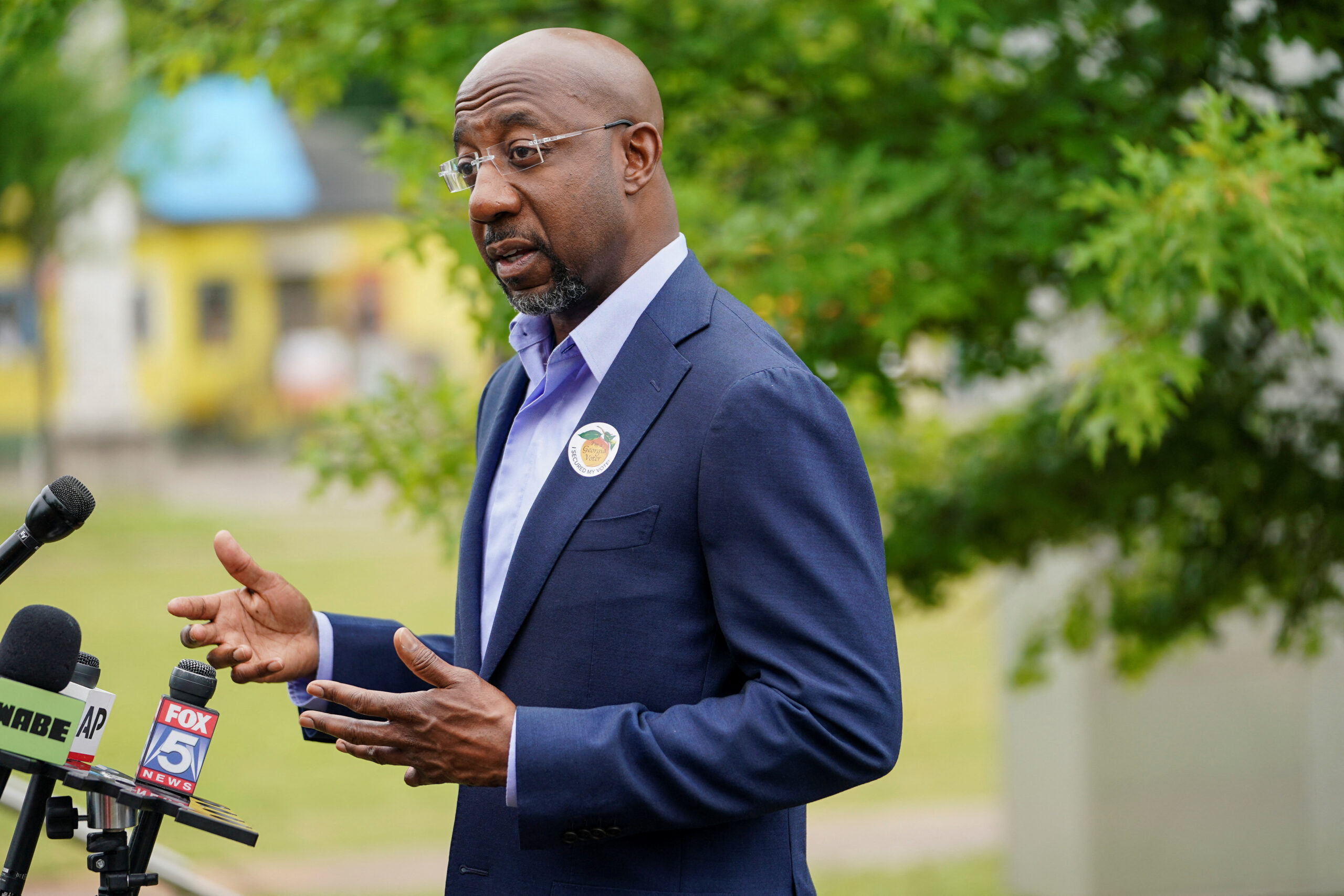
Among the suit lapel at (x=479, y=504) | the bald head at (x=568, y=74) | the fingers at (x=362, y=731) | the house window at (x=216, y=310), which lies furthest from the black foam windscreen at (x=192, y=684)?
the house window at (x=216, y=310)

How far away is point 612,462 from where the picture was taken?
176cm

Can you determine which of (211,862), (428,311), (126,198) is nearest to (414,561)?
(126,198)

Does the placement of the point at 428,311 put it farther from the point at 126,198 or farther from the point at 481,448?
the point at 481,448

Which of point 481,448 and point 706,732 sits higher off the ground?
point 481,448

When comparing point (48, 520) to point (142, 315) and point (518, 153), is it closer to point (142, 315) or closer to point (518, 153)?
point (518, 153)

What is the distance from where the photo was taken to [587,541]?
1.75m

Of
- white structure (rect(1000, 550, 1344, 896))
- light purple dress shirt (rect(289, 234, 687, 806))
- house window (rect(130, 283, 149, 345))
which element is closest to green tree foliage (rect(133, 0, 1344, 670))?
light purple dress shirt (rect(289, 234, 687, 806))

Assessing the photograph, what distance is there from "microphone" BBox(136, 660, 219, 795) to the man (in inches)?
6.5

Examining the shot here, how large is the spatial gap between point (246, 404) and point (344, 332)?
2701 mm

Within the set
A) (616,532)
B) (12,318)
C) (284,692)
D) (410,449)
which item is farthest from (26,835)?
(12,318)

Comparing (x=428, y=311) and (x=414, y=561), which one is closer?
(x=414, y=561)

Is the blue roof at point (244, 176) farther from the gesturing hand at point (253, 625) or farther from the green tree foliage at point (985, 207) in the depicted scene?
the gesturing hand at point (253, 625)

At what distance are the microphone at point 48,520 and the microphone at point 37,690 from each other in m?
0.12

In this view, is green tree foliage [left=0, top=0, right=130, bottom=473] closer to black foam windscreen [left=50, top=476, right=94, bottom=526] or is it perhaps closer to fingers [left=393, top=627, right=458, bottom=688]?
black foam windscreen [left=50, top=476, right=94, bottom=526]
